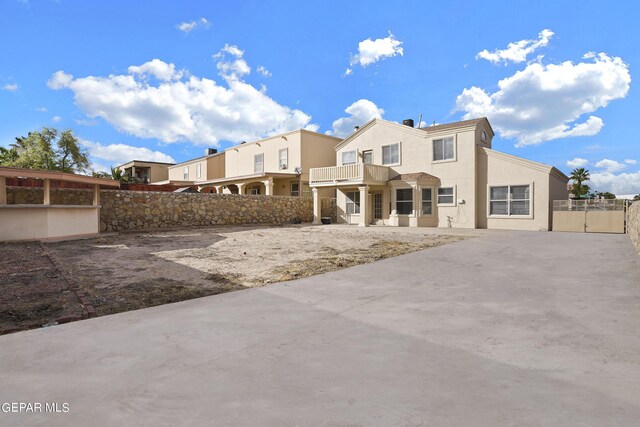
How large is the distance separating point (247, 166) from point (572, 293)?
30472mm

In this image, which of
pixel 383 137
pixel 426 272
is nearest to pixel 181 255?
pixel 426 272

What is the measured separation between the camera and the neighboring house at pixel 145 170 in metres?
42.8

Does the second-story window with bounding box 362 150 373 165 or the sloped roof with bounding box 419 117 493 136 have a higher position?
the sloped roof with bounding box 419 117 493 136

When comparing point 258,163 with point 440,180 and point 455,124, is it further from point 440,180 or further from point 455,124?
point 455,124

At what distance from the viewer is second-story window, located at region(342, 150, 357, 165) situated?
84.8 ft

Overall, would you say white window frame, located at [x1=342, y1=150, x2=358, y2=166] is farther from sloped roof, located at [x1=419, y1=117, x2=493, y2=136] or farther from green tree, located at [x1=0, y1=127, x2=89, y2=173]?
green tree, located at [x1=0, y1=127, x2=89, y2=173]

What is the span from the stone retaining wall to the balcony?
2.66 m

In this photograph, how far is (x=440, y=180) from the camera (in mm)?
21641

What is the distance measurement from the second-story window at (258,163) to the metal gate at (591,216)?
74.5ft

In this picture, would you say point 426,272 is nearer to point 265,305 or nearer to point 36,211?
point 265,305

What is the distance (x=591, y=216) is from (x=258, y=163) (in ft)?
82.0

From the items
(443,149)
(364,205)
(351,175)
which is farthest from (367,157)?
(443,149)

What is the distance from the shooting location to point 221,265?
793cm

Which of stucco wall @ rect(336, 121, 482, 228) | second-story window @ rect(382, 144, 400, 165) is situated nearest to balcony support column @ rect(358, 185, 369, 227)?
stucco wall @ rect(336, 121, 482, 228)
